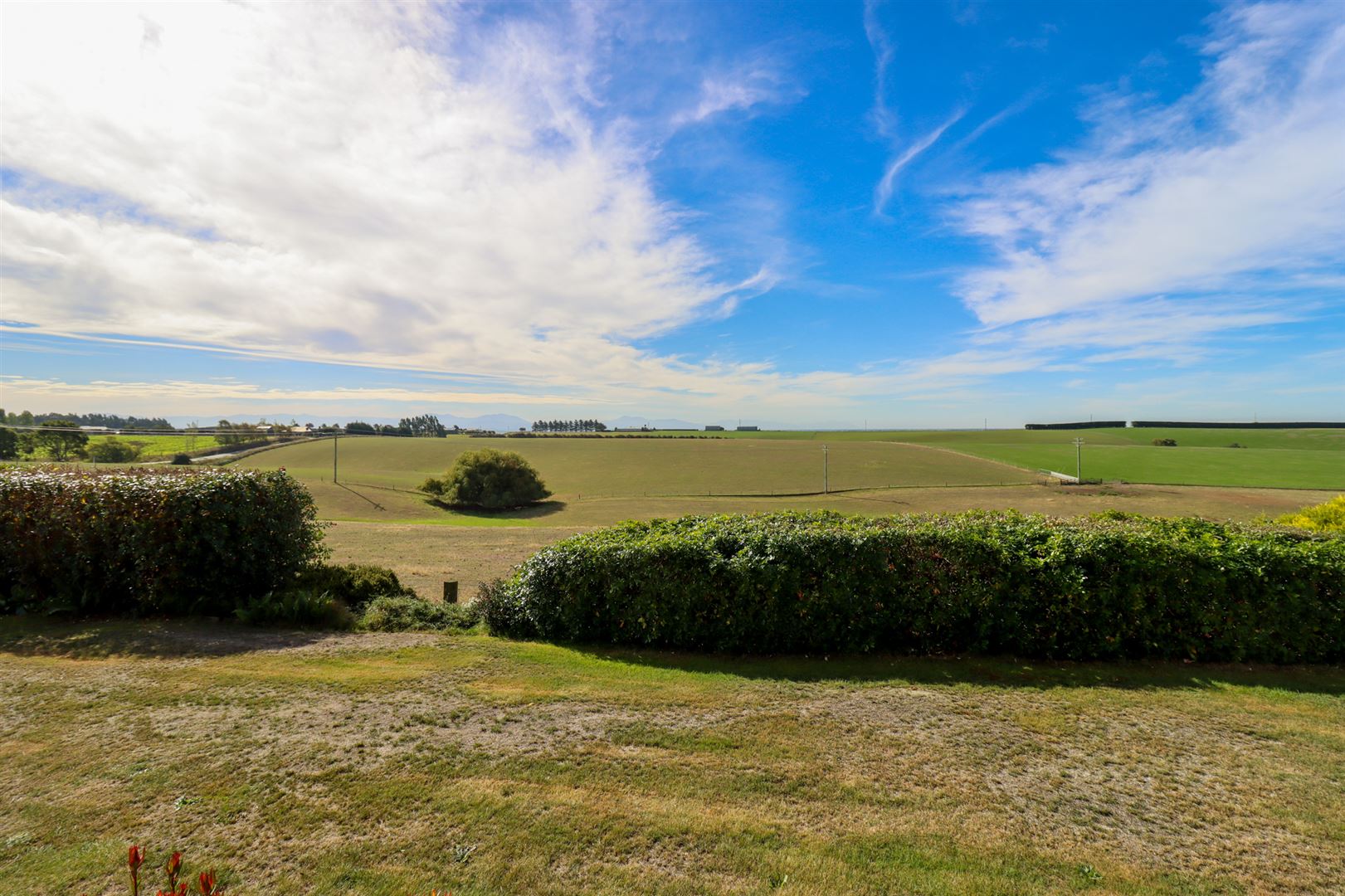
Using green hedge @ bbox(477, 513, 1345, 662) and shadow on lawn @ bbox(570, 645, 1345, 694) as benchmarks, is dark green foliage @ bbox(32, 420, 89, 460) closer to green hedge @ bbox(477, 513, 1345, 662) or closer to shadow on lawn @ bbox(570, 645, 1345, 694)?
green hedge @ bbox(477, 513, 1345, 662)

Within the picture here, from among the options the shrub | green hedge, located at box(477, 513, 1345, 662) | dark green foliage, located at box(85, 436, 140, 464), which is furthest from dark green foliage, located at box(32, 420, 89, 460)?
the shrub

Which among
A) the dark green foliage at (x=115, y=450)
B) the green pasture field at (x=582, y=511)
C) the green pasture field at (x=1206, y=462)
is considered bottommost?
the green pasture field at (x=582, y=511)

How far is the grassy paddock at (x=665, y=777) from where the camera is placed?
125 inches

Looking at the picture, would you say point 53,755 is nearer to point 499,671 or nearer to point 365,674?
point 365,674

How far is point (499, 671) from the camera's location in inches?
237

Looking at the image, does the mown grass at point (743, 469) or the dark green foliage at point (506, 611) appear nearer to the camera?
the dark green foliage at point (506, 611)

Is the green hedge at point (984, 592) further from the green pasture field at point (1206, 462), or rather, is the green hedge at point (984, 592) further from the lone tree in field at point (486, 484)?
the green pasture field at point (1206, 462)

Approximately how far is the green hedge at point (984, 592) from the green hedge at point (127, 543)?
5671 millimetres

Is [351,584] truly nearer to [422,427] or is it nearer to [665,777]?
[665,777]

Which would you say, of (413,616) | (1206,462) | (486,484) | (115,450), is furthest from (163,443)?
(1206,462)

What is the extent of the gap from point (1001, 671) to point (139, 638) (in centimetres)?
1044

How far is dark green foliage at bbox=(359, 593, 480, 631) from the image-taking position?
806 centimetres

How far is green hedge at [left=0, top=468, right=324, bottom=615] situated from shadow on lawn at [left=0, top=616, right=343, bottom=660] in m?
0.48

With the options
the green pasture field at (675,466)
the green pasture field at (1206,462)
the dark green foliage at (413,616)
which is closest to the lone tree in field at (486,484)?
the green pasture field at (675,466)
